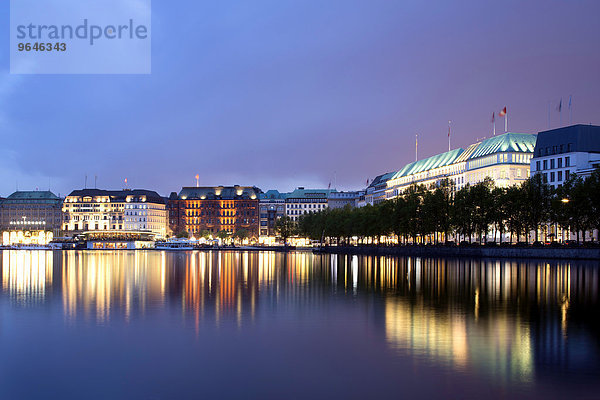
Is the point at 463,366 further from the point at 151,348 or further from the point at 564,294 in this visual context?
the point at 564,294

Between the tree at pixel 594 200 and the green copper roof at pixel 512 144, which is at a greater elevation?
the green copper roof at pixel 512 144

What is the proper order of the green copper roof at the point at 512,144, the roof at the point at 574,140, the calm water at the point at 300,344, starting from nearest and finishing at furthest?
the calm water at the point at 300,344, the roof at the point at 574,140, the green copper roof at the point at 512,144

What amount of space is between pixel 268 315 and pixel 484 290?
21.2 meters

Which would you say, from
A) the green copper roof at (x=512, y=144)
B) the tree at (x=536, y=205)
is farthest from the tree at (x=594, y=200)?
the green copper roof at (x=512, y=144)

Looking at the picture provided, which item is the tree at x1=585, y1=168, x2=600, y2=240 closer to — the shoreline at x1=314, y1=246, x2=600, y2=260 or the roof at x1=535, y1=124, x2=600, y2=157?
the shoreline at x1=314, y1=246, x2=600, y2=260

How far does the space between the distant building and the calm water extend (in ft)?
307

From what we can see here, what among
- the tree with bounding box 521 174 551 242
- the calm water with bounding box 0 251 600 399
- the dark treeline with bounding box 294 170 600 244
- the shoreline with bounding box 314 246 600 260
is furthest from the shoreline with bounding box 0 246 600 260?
the calm water with bounding box 0 251 600 399

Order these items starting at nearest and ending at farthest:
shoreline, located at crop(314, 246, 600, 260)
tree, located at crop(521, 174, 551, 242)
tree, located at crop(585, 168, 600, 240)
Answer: shoreline, located at crop(314, 246, 600, 260) → tree, located at crop(585, 168, 600, 240) → tree, located at crop(521, 174, 551, 242)

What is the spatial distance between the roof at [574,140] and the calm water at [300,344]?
9541 centimetres

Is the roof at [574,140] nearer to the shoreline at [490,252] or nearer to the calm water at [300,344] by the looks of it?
the shoreline at [490,252]

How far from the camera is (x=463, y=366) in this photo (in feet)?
71.7

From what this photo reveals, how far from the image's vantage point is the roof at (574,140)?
132875mm

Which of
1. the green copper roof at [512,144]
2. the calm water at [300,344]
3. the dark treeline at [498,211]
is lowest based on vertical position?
the calm water at [300,344]

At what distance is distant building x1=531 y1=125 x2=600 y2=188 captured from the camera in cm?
13238
